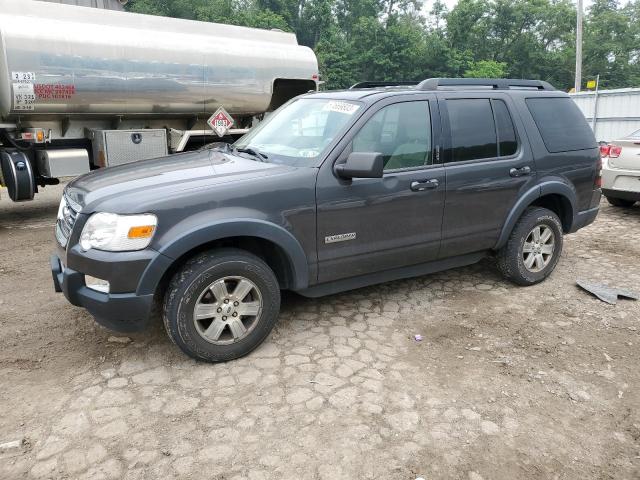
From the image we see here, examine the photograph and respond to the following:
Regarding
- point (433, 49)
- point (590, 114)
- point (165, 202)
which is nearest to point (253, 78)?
point (165, 202)

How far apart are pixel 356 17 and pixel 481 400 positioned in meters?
69.5

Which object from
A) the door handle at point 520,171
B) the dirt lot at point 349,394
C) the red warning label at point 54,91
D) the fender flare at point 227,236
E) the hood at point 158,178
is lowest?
the dirt lot at point 349,394

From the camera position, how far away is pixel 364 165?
3605 mm

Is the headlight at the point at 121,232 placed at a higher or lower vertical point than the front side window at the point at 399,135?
lower

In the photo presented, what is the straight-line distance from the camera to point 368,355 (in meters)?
3.71

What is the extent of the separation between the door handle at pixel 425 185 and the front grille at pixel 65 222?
2.36 m

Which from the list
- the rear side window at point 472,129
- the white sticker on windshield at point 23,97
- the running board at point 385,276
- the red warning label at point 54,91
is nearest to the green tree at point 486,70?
the red warning label at point 54,91

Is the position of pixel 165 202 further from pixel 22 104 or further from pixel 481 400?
pixel 22 104

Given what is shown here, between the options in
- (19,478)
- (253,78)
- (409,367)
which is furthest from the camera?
(253,78)

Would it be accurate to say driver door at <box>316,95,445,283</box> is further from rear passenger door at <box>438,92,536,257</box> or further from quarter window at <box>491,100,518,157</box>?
quarter window at <box>491,100,518,157</box>

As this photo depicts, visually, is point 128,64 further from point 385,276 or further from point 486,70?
point 486,70

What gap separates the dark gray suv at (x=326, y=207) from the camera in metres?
3.29

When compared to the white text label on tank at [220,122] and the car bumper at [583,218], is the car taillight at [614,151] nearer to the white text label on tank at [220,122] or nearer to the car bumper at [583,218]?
A: the car bumper at [583,218]

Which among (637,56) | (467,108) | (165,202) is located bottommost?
(165,202)
